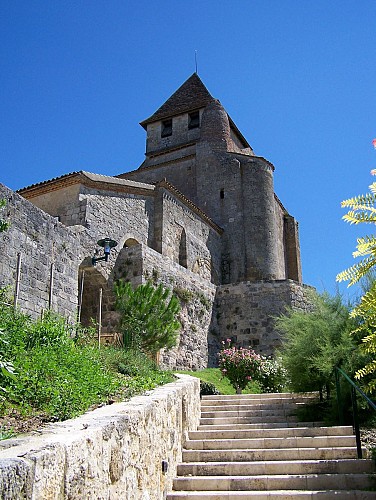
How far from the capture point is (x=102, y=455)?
3930 mm

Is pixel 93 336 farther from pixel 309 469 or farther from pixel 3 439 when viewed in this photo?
pixel 3 439

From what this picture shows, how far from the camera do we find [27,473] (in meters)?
2.75

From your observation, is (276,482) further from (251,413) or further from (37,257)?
(37,257)

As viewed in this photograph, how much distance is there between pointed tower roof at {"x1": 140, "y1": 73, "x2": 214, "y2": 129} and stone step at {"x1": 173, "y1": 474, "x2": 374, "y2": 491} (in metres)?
27.1

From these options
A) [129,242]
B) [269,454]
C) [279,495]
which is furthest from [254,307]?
[279,495]

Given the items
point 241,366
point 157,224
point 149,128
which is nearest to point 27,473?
point 241,366

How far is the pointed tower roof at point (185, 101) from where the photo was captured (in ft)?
104

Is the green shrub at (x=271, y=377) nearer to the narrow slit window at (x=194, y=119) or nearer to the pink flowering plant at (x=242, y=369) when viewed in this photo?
the pink flowering plant at (x=242, y=369)

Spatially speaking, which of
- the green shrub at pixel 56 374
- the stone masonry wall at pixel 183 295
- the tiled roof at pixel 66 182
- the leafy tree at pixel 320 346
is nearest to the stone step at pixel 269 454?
the green shrub at pixel 56 374

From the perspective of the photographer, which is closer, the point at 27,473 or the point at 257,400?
the point at 27,473

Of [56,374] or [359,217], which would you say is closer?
[359,217]

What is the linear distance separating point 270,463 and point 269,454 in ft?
1.19

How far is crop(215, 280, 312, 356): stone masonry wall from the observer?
20.1 m

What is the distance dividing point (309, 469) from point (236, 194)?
22171 mm
